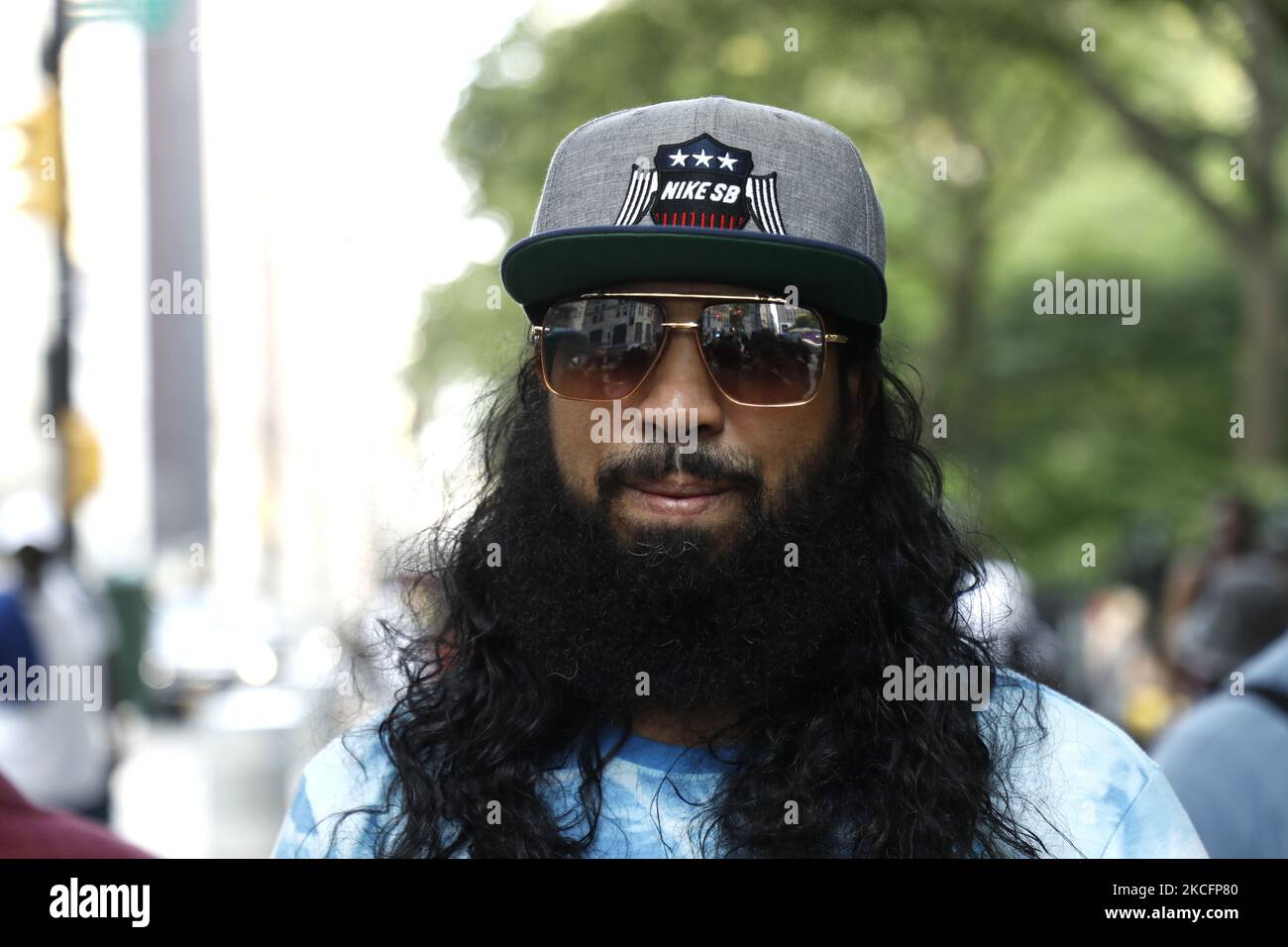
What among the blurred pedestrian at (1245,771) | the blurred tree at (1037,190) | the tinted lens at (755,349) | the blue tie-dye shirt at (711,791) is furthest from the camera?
the blurred tree at (1037,190)

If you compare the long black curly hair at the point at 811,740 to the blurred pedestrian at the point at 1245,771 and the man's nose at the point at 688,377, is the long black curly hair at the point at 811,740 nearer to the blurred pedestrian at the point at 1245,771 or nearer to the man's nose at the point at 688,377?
the man's nose at the point at 688,377

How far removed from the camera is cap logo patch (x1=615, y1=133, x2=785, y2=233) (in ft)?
5.89

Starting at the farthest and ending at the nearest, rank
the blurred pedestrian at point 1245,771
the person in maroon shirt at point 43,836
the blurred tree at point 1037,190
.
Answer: the blurred tree at point 1037,190, the blurred pedestrian at point 1245,771, the person in maroon shirt at point 43,836

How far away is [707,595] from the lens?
1.93 meters

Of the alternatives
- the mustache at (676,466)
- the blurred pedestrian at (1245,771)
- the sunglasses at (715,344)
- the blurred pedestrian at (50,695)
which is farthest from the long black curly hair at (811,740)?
the blurred pedestrian at (50,695)

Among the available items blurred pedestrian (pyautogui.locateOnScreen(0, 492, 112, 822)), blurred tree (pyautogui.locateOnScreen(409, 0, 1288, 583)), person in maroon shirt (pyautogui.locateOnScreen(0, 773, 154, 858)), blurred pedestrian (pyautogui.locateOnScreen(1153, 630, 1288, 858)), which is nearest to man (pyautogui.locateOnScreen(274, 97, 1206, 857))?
person in maroon shirt (pyautogui.locateOnScreen(0, 773, 154, 858))

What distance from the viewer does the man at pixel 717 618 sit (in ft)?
5.91

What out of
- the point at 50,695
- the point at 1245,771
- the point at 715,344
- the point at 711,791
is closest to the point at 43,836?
the point at 711,791

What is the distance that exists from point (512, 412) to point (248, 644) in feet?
73.1

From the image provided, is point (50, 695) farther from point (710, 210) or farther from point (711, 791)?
point (710, 210)

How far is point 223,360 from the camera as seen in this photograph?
1668 inches

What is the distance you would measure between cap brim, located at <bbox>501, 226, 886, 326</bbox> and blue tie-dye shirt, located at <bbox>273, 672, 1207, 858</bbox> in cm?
59
